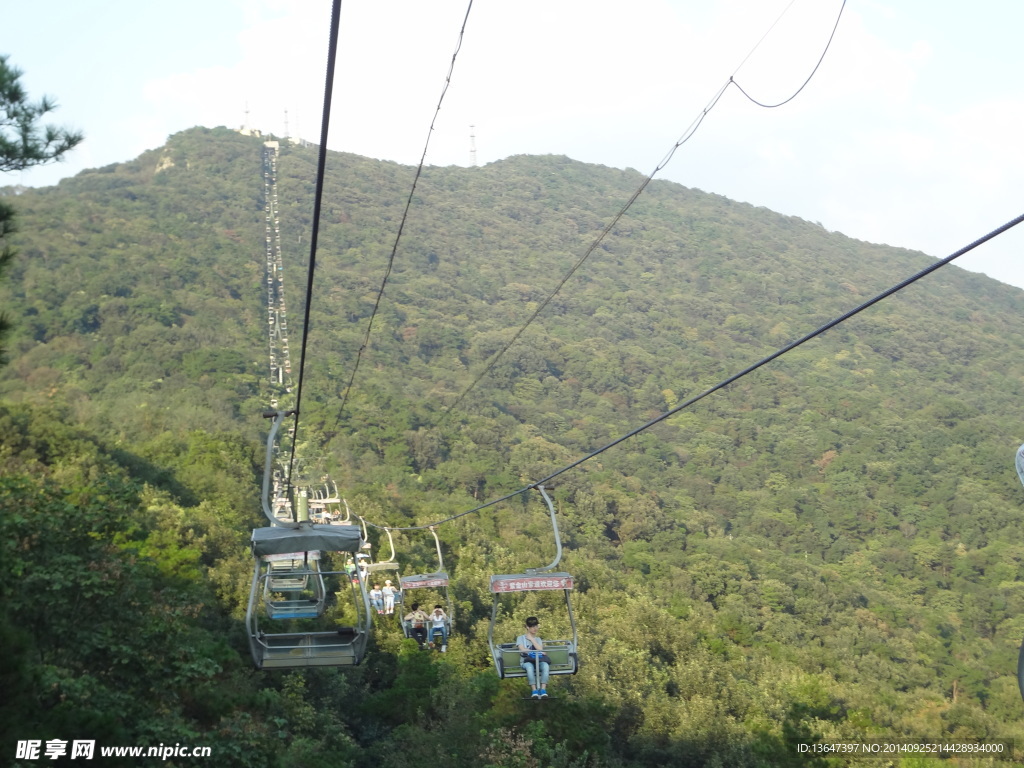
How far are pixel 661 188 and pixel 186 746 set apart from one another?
167076 mm

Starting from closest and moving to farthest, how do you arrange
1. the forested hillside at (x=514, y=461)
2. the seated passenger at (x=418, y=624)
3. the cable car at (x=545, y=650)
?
the cable car at (x=545, y=650) → the forested hillside at (x=514, y=461) → the seated passenger at (x=418, y=624)

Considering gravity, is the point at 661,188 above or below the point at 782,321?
above

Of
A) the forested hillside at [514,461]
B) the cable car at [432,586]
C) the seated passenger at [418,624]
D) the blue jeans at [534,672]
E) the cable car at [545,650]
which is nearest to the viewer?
the blue jeans at [534,672]

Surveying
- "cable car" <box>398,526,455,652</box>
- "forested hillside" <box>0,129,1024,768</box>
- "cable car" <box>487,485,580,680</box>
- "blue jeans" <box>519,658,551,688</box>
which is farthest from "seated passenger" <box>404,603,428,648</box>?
"blue jeans" <box>519,658,551,688</box>

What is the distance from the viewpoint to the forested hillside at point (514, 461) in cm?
1537

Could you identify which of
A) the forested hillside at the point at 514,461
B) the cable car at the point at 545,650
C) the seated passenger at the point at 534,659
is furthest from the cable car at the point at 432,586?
the seated passenger at the point at 534,659

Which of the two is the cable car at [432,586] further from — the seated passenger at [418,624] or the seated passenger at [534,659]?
the seated passenger at [534,659]

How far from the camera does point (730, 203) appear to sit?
6747 inches

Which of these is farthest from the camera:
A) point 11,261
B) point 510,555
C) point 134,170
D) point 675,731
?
point 134,170

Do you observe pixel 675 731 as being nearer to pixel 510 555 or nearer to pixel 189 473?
pixel 510 555

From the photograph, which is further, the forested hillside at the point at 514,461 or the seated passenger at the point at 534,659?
the forested hillside at the point at 514,461

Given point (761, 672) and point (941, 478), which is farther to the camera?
point (941, 478)

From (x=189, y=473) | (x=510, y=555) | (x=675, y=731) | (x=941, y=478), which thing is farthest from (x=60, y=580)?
(x=941, y=478)

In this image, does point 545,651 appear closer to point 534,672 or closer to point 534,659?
point 534,659
